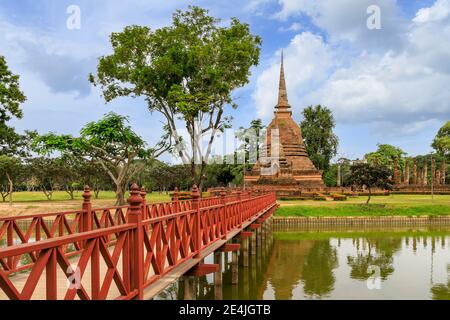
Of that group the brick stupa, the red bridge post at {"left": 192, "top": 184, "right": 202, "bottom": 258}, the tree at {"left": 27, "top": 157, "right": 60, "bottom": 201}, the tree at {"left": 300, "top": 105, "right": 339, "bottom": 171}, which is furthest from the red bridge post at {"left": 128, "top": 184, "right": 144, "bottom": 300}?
the tree at {"left": 300, "top": 105, "right": 339, "bottom": 171}

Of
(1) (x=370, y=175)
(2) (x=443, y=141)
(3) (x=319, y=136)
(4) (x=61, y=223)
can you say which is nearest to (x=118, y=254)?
(4) (x=61, y=223)

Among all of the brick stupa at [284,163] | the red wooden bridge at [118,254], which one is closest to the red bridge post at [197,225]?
the red wooden bridge at [118,254]

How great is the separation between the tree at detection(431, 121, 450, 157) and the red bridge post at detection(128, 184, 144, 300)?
85004 mm

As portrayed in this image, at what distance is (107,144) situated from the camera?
3397 centimetres

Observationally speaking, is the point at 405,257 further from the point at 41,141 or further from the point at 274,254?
the point at 41,141

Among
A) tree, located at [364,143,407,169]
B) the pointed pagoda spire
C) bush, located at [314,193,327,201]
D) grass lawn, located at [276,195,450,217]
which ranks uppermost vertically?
the pointed pagoda spire

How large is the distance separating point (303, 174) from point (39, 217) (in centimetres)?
4409

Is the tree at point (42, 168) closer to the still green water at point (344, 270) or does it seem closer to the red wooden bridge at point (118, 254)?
the still green water at point (344, 270)

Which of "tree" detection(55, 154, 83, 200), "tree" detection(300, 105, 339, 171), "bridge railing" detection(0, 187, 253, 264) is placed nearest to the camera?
"bridge railing" detection(0, 187, 253, 264)

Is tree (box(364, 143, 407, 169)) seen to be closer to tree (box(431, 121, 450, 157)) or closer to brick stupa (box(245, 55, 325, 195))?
tree (box(431, 121, 450, 157))

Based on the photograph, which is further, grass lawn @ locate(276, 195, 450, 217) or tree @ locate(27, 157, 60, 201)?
tree @ locate(27, 157, 60, 201)

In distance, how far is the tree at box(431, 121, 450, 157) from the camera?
271 feet

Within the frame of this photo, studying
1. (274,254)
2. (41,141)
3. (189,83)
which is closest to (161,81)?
(189,83)

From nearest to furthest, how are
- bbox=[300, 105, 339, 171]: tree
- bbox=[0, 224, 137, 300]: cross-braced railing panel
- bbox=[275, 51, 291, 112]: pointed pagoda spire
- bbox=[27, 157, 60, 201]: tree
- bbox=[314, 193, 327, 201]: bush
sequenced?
bbox=[0, 224, 137, 300]: cross-braced railing panel, bbox=[314, 193, 327, 201]: bush, bbox=[27, 157, 60, 201]: tree, bbox=[275, 51, 291, 112]: pointed pagoda spire, bbox=[300, 105, 339, 171]: tree
